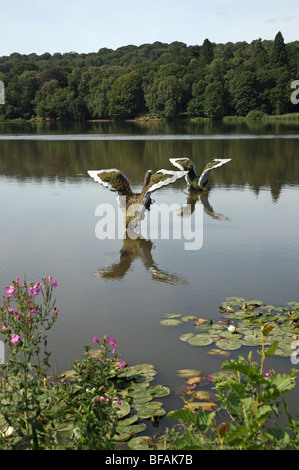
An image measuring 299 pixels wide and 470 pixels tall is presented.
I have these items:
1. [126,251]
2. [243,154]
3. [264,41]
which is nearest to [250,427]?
[126,251]

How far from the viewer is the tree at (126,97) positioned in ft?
345

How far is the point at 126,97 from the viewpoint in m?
105

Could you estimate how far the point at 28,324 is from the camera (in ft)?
15.8

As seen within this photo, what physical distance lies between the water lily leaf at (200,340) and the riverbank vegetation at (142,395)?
0.05 feet

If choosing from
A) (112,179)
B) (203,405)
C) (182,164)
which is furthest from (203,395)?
(182,164)

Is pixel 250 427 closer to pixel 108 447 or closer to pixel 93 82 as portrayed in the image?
pixel 108 447

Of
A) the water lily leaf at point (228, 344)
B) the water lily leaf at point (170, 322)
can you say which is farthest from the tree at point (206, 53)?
the water lily leaf at point (228, 344)

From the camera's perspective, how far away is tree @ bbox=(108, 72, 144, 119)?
105250 mm

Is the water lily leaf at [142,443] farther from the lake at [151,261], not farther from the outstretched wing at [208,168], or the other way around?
the outstretched wing at [208,168]

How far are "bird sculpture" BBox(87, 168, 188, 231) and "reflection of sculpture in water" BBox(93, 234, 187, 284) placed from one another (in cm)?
81

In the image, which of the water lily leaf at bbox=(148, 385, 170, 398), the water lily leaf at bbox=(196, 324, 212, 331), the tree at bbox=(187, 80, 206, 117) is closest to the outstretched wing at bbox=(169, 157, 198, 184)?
the water lily leaf at bbox=(196, 324, 212, 331)

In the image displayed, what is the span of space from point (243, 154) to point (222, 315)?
2595 centimetres

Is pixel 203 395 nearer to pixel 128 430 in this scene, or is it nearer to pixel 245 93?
pixel 128 430

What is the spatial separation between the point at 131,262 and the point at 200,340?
4.64 m
